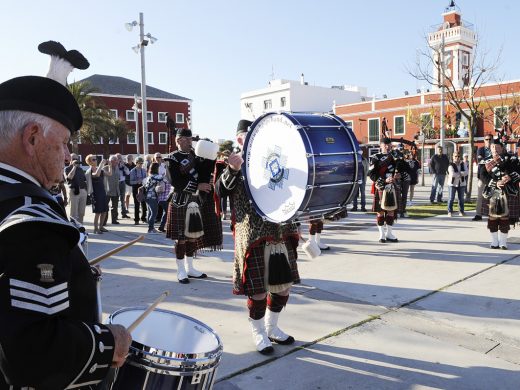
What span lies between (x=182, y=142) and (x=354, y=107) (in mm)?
43089

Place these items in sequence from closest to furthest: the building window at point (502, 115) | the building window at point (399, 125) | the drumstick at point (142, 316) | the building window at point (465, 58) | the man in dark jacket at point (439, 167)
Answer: the drumstick at point (142, 316)
the man in dark jacket at point (439, 167)
the building window at point (502, 115)
the building window at point (399, 125)
the building window at point (465, 58)

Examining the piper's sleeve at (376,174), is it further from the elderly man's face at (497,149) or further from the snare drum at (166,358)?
the snare drum at (166,358)

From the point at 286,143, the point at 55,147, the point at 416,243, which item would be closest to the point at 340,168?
the point at 286,143

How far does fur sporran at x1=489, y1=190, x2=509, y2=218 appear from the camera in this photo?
23.1 ft

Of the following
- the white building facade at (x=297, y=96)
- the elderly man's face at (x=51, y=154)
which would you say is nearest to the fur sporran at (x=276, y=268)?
the elderly man's face at (x=51, y=154)

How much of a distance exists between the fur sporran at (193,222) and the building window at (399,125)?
40.1m

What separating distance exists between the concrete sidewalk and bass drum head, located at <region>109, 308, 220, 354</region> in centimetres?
98

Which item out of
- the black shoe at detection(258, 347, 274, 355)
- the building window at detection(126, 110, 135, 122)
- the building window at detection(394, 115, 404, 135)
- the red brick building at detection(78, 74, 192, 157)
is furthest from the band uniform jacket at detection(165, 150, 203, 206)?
the building window at detection(126, 110, 135, 122)

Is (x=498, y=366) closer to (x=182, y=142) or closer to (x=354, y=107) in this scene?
(x=182, y=142)

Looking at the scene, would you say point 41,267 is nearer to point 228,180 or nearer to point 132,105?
point 228,180

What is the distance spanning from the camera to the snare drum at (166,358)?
5.97 ft

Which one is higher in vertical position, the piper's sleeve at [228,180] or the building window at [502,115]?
the building window at [502,115]

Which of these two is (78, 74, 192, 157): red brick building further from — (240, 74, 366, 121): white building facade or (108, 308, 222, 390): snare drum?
(108, 308, 222, 390): snare drum

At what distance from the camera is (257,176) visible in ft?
11.5
